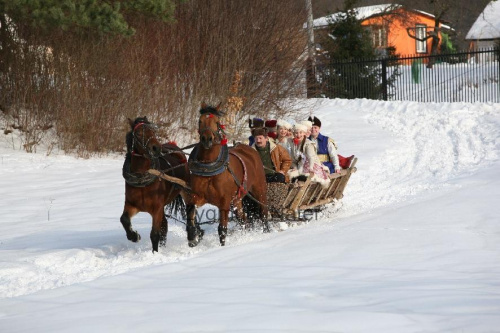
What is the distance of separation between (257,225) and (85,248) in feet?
7.11

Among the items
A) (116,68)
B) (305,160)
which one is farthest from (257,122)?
(116,68)

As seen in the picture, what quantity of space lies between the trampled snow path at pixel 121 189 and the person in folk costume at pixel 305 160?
95cm

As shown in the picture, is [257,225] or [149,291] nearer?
[149,291]

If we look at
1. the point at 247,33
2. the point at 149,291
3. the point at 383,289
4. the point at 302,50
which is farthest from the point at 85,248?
the point at 302,50

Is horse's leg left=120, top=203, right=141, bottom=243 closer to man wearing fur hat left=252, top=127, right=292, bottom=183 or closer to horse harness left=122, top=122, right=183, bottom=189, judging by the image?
horse harness left=122, top=122, right=183, bottom=189

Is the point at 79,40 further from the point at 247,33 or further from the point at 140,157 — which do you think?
the point at 140,157

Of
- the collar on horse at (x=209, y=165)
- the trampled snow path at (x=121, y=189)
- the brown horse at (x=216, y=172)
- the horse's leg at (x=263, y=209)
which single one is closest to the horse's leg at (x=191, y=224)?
the brown horse at (x=216, y=172)

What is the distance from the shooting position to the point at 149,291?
25.9ft

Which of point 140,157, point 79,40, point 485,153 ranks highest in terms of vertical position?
point 79,40

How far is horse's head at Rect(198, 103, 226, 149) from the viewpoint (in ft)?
32.9

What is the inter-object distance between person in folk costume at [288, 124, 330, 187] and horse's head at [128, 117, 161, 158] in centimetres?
263

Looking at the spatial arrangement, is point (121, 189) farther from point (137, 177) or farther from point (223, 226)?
point (137, 177)

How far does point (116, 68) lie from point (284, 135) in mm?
9010

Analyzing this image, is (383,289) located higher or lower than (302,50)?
lower
